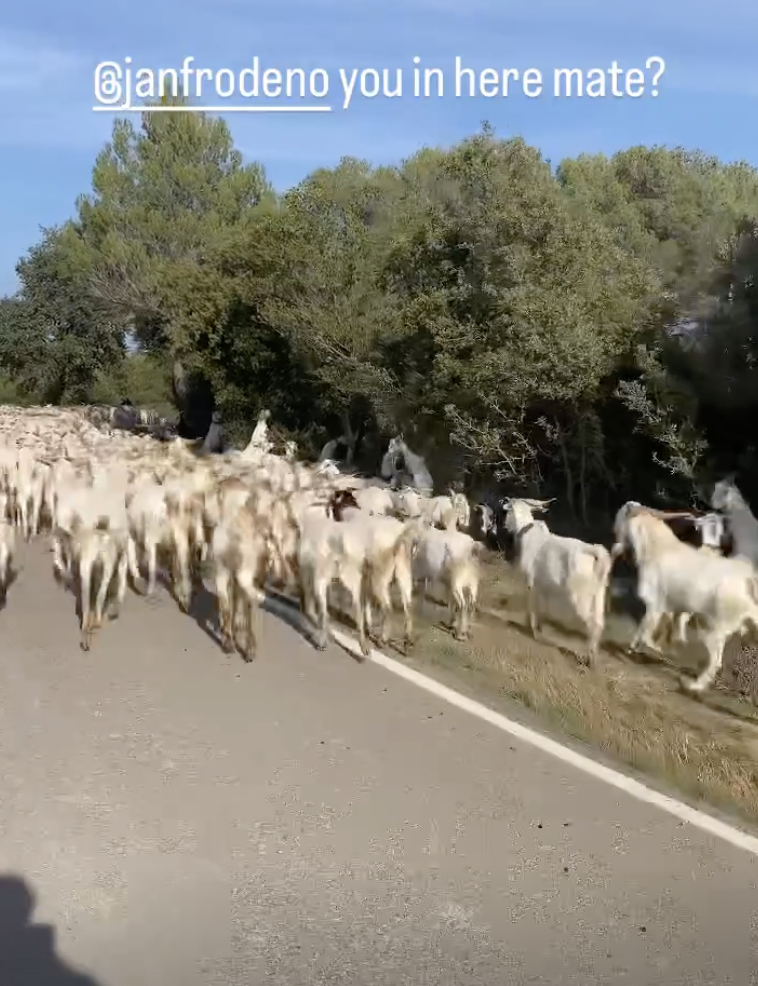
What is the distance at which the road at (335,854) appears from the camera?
4.45m

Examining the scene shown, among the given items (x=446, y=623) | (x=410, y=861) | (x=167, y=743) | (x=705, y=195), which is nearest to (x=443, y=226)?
(x=446, y=623)

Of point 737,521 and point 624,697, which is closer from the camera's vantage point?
point 624,697

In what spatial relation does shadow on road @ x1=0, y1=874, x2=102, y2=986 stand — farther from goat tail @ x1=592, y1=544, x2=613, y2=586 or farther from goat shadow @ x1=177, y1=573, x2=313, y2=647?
goat tail @ x1=592, y1=544, x2=613, y2=586

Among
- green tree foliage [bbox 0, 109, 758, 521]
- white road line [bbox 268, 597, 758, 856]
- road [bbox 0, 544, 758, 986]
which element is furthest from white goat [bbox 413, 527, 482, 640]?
green tree foliage [bbox 0, 109, 758, 521]

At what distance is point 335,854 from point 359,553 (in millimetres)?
4632

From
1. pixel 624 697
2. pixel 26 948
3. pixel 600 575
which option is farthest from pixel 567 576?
pixel 26 948

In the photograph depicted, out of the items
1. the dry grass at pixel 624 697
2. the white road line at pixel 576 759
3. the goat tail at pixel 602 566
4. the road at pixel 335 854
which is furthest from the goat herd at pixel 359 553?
the road at pixel 335 854

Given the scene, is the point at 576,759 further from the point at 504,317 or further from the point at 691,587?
the point at 504,317

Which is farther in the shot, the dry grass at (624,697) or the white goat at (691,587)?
the white goat at (691,587)

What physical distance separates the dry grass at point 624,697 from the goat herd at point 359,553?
0.86 ft

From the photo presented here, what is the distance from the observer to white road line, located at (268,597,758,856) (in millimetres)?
5570

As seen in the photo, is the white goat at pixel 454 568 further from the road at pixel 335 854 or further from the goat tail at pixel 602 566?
the road at pixel 335 854

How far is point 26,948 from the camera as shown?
4.54m

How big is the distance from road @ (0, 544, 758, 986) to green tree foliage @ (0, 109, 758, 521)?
6691mm
